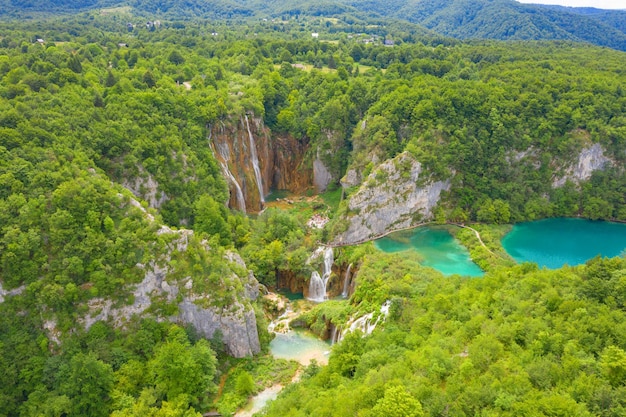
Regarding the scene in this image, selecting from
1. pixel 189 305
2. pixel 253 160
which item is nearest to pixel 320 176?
pixel 253 160

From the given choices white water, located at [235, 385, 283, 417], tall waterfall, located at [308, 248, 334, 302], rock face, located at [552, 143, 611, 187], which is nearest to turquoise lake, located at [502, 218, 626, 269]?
rock face, located at [552, 143, 611, 187]

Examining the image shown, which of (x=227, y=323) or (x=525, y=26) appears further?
(x=525, y=26)

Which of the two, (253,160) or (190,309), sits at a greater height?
(253,160)

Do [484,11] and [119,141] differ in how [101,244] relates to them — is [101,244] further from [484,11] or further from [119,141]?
[484,11]

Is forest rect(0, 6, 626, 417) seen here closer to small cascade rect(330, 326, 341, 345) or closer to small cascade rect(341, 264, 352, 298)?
small cascade rect(330, 326, 341, 345)

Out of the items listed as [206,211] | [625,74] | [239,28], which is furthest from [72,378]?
[239,28]

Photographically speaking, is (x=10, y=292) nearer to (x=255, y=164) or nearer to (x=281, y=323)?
(x=281, y=323)

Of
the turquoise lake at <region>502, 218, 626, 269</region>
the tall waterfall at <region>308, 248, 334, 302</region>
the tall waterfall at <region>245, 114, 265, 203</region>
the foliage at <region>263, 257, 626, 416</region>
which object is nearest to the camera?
the foliage at <region>263, 257, 626, 416</region>

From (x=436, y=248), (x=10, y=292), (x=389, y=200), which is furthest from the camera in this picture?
(x=389, y=200)
